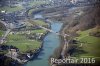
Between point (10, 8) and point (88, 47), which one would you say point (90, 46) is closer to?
point (88, 47)

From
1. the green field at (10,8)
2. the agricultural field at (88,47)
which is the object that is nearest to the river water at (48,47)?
the agricultural field at (88,47)

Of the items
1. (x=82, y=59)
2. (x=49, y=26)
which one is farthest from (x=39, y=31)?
(x=82, y=59)

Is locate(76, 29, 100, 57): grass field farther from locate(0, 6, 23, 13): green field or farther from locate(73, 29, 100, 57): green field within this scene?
locate(0, 6, 23, 13): green field

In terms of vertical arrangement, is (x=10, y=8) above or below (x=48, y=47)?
above

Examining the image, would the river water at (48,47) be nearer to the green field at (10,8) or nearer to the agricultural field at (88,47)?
the agricultural field at (88,47)

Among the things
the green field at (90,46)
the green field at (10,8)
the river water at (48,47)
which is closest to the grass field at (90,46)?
the green field at (90,46)

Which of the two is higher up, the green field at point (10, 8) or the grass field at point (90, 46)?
the green field at point (10, 8)

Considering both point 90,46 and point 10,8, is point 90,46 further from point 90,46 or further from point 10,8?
point 10,8

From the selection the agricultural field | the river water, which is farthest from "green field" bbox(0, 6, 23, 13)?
the agricultural field

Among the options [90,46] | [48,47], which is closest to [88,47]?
[90,46]
